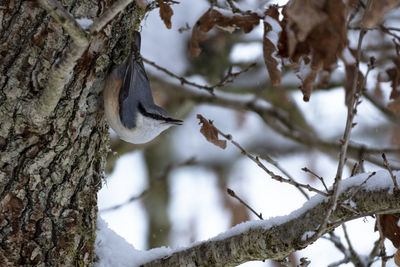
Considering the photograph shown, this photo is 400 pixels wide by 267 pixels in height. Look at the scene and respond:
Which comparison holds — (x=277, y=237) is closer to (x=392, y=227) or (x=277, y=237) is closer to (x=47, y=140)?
(x=392, y=227)

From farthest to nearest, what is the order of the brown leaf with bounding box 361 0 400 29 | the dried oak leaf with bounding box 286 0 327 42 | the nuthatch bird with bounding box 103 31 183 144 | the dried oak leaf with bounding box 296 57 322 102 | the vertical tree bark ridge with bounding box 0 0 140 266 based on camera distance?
1. the nuthatch bird with bounding box 103 31 183 144
2. the vertical tree bark ridge with bounding box 0 0 140 266
3. the dried oak leaf with bounding box 296 57 322 102
4. the brown leaf with bounding box 361 0 400 29
5. the dried oak leaf with bounding box 286 0 327 42

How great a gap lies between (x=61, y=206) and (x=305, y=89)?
3.50ft

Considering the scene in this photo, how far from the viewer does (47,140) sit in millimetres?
1863

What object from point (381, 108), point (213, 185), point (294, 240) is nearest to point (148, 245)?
point (213, 185)

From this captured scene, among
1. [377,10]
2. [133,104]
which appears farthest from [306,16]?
[133,104]

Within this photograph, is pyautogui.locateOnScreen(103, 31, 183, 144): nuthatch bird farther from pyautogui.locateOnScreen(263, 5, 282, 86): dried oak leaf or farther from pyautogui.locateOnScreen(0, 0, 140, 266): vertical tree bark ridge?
pyautogui.locateOnScreen(263, 5, 282, 86): dried oak leaf

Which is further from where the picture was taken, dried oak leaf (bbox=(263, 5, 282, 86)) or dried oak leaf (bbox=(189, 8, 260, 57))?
dried oak leaf (bbox=(189, 8, 260, 57))

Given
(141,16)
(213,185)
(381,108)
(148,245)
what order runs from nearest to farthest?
(141,16), (381,108), (148,245), (213,185)

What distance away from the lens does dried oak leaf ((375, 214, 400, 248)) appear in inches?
65.8

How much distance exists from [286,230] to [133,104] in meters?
1.09

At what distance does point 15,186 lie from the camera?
183 centimetres

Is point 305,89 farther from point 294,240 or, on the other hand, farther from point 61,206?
point 61,206

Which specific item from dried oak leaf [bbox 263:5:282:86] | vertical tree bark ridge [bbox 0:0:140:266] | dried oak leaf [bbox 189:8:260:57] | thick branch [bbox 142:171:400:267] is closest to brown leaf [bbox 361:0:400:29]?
dried oak leaf [bbox 263:5:282:86]

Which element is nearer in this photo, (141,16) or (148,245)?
(141,16)
